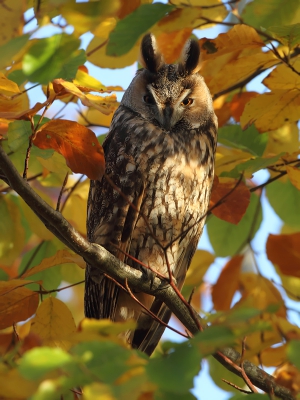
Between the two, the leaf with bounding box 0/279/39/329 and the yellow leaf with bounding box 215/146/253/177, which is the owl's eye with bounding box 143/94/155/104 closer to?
the yellow leaf with bounding box 215/146/253/177

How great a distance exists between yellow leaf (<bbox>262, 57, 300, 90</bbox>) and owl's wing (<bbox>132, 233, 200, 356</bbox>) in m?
1.10

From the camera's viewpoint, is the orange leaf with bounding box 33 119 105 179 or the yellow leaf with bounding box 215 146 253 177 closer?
the orange leaf with bounding box 33 119 105 179

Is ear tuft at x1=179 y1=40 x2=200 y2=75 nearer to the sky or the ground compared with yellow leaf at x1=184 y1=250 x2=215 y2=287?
nearer to the sky

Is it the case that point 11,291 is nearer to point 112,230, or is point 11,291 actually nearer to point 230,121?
point 112,230

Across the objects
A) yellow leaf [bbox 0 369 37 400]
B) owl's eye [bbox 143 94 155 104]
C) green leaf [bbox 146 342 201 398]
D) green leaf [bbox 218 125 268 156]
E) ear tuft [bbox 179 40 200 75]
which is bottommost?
green leaf [bbox 146 342 201 398]

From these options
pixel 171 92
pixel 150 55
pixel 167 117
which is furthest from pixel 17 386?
pixel 150 55

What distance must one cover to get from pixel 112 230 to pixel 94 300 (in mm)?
A: 343

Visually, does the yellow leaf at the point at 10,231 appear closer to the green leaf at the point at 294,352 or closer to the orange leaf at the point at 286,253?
the orange leaf at the point at 286,253

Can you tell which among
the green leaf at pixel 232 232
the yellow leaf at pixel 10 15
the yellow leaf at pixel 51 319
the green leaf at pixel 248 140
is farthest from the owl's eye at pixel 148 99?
the yellow leaf at pixel 10 15

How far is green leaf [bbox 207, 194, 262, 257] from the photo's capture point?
272 centimetres

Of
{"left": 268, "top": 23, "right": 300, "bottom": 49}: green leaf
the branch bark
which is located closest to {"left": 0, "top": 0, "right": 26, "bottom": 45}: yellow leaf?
the branch bark

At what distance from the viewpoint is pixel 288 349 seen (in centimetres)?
88

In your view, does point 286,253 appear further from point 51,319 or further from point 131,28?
point 131,28

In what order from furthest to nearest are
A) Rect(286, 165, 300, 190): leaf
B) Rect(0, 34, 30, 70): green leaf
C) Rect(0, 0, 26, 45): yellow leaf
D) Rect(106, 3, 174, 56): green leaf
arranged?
Rect(286, 165, 300, 190): leaf < Rect(106, 3, 174, 56): green leaf < Rect(0, 0, 26, 45): yellow leaf < Rect(0, 34, 30, 70): green leaf
